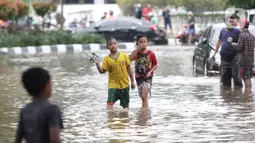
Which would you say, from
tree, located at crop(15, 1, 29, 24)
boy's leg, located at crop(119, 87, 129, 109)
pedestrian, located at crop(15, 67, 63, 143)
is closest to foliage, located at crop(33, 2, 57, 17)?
tree, located at crop(15, 1, 29, 24)

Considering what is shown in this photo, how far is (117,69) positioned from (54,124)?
20.5 ft

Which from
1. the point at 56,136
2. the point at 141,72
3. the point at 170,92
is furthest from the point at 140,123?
the point at 56,136

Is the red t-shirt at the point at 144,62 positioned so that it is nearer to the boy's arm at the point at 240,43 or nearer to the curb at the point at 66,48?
the boy's arm at the point at 240,43

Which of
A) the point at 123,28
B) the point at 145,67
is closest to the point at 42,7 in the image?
the point at 123,28

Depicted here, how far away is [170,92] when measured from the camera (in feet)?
51.9

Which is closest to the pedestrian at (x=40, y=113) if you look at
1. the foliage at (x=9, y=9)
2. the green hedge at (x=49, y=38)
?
the green hedge at (x=49, y=38)

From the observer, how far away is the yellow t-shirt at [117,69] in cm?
1202

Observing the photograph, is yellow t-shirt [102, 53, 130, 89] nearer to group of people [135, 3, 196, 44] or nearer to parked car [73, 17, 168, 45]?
parked car [73, 17, 168, 45]

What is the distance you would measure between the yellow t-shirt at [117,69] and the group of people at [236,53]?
4.30 meters

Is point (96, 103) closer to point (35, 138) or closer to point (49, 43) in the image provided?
point (35, 138)

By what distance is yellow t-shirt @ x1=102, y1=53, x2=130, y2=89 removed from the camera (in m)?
12.0

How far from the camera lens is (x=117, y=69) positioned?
12039 mm

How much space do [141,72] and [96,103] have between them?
1.62 metres

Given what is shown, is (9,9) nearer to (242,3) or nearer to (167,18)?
(242,3)
